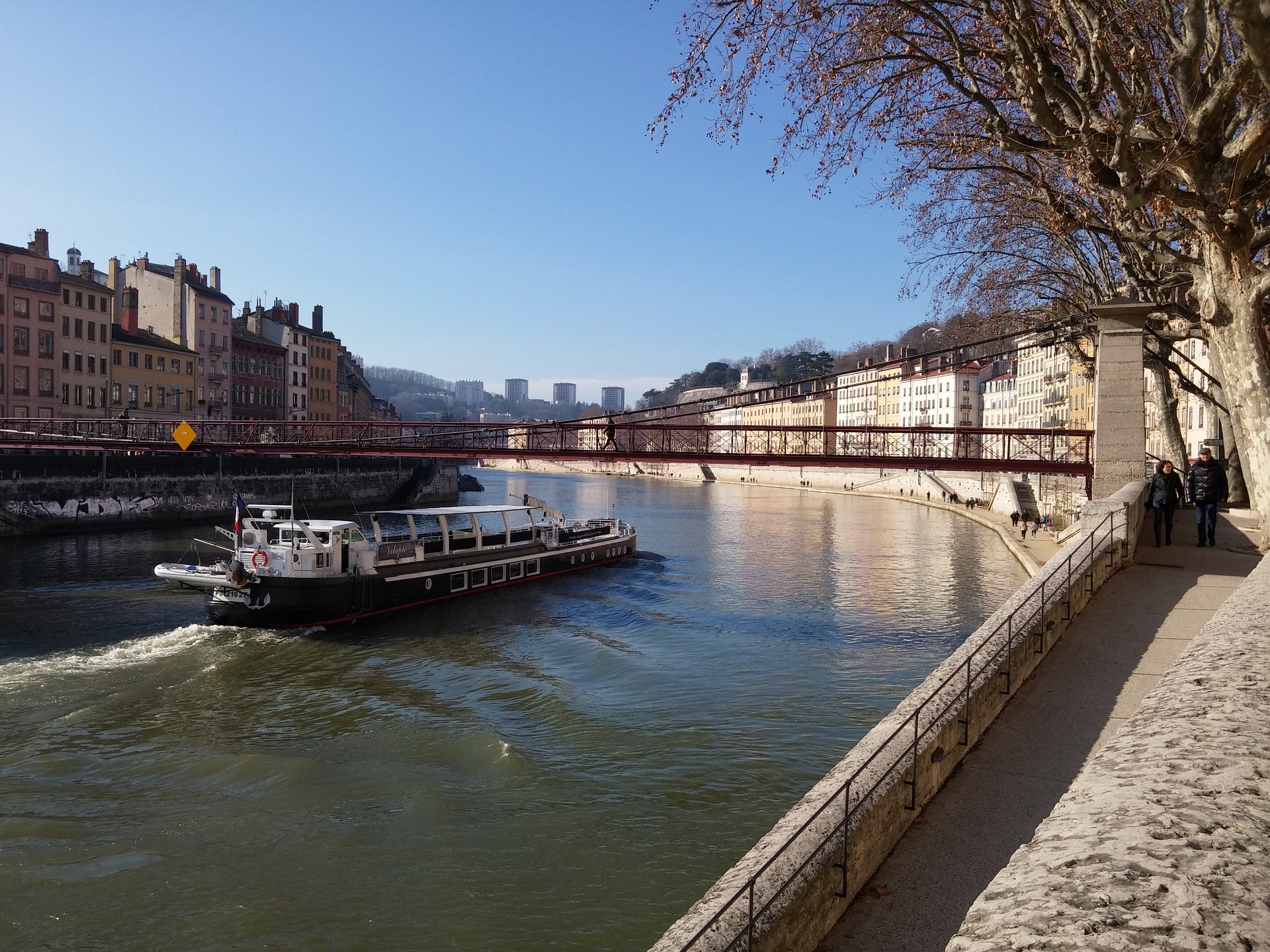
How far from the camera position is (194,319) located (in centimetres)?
7450

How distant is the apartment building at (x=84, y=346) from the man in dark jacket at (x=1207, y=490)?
6149 cm

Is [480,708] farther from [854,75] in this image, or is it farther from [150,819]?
[854,75]

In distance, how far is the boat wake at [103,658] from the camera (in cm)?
1927

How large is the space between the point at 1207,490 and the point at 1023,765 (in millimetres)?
11478

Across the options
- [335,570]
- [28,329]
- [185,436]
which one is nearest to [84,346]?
[28,329]

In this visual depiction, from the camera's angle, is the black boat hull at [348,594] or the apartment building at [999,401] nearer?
the black boat hull at [348,594]

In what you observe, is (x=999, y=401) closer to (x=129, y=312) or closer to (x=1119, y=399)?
(x=129, y=312)

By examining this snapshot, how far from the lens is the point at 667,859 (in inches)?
435

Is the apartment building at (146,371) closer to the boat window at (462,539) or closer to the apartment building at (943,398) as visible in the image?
the boat window at (462,539)

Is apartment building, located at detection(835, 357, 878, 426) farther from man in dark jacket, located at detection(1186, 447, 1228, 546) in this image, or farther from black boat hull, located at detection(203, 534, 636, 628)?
man in dark jacket, located at detection(1186, 447, 1228, 546)

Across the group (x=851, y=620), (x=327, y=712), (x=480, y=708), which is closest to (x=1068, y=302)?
(x=851, y=620)

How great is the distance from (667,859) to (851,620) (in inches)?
630

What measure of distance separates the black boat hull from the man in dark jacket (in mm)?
18870

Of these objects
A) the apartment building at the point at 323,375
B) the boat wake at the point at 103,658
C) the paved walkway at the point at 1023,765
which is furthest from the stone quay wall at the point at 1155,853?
the apartment building at the point at 323,375
